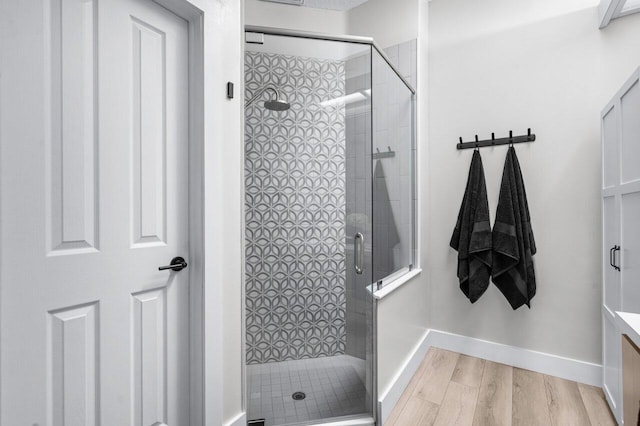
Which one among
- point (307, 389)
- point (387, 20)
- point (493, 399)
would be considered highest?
point (387, 20)

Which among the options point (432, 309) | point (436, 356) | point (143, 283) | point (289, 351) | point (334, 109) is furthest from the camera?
point (432, 309)

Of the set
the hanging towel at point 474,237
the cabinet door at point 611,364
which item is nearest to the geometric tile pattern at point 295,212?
the hanging towel at point 474,237

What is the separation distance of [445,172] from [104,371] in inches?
93.9

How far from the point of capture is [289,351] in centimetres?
191

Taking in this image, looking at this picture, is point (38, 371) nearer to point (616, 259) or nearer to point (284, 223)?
point (284, 223)

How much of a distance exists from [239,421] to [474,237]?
1797 mm

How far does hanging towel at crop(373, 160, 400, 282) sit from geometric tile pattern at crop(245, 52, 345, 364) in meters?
0.19

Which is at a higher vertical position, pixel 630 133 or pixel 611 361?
pixel 630 133

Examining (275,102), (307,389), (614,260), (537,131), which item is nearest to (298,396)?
(307,389)

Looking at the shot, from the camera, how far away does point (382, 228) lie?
6.22ft

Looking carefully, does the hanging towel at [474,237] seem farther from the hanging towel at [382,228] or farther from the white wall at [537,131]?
the hanging towel at [382,228]

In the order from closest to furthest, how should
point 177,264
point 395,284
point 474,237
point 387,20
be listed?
point 177,264
point 395,284
point 474,237
point 387,20

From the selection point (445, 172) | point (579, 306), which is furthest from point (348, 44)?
point (579, 306)

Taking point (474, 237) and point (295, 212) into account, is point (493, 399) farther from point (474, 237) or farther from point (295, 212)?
point (295, 212)
